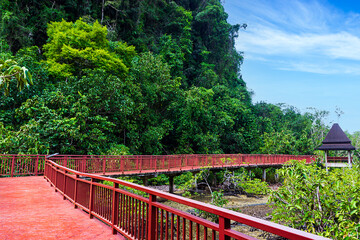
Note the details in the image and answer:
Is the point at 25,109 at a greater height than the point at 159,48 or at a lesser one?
lesser

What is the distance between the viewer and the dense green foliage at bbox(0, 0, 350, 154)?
1880cm

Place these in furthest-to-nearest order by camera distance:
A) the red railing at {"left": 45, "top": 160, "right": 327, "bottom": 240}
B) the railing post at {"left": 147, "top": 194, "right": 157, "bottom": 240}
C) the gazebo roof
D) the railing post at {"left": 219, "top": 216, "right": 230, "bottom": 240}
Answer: the gazebo roof, the railing post at {"left": 147, "top": 194, "right": 157, "bottom": 240}, the railing post at {"left": 219, "top": 216, "right": 230, "bottom": 240}, the red railing at {"left": 45, "top": 160, "right": 327, "bottom": 240}

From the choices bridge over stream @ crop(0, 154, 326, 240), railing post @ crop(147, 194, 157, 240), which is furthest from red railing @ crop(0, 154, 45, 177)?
railing post @ crop(147, 194, 157, 240)

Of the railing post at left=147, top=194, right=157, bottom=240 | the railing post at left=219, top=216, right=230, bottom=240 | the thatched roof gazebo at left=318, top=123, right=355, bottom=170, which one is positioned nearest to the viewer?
the railing post at left=219, top=216, right=230, bottom=240

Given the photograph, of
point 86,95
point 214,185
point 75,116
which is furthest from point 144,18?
point 214,185

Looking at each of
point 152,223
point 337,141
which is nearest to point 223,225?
point 152,223

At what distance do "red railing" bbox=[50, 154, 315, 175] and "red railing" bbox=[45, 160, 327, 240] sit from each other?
16.8 feet

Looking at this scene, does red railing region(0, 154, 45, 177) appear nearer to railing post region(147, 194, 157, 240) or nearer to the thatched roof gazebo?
railing post region(147, 194, 157, 240)

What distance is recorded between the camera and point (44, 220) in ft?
18.5

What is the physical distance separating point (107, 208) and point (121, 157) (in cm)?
1050

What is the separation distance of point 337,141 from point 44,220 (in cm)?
3276

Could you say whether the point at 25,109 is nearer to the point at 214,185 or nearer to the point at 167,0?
the point at 214,185

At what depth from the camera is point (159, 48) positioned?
116 feet

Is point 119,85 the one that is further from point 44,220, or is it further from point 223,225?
point 223,225
